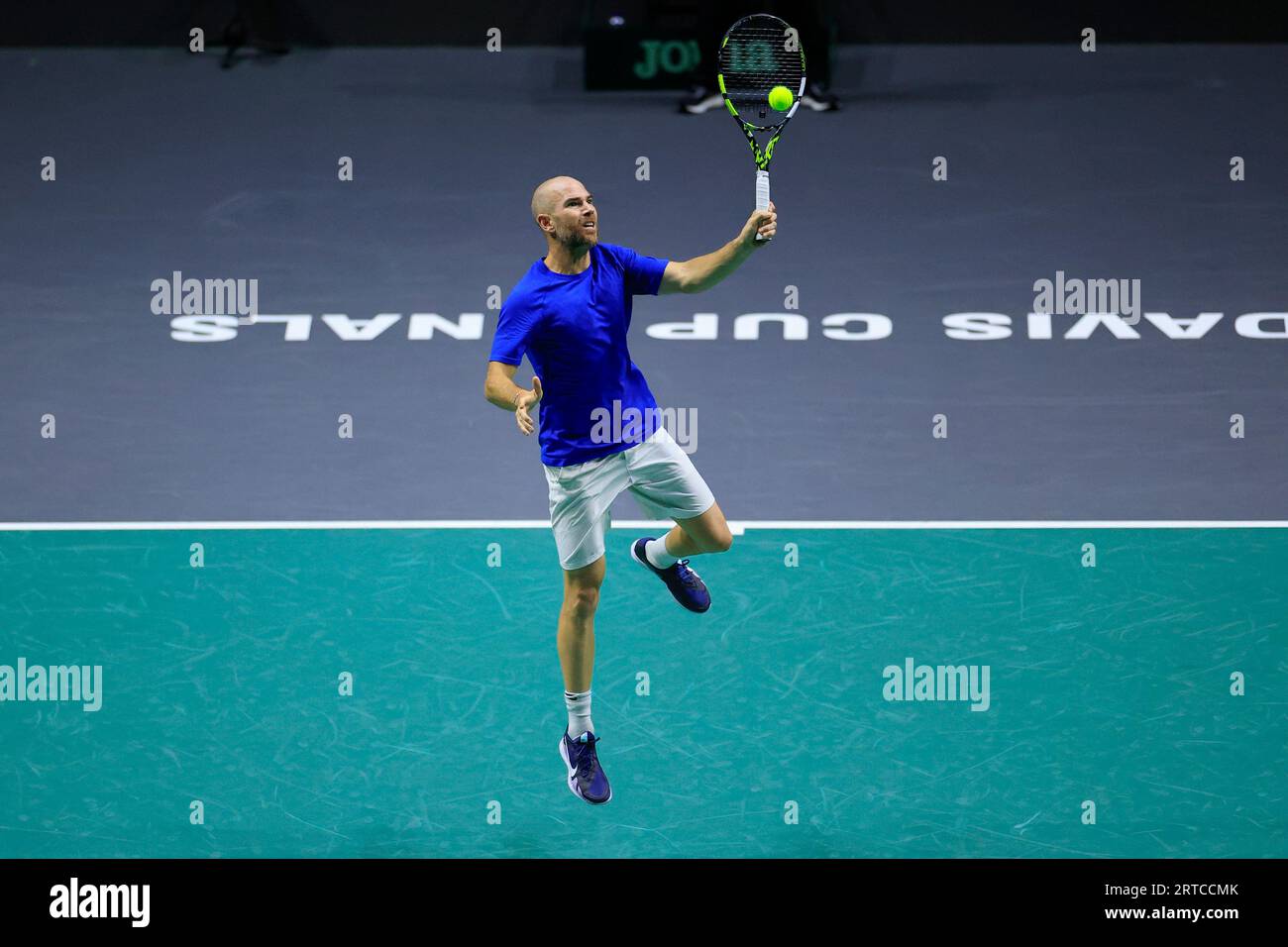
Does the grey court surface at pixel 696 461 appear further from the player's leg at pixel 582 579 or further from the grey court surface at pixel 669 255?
the player's leg at pixel 582 579

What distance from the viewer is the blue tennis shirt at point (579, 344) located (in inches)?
295

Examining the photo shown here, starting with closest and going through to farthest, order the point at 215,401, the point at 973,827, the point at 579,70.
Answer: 1. the point at 973,827
2. the point at 215,401
3. the point at 579,70

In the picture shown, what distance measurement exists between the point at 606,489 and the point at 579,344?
0.70 metres

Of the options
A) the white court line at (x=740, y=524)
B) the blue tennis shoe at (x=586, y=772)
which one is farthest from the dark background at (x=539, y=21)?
the blue tennis shoe at (x=586, y=772)

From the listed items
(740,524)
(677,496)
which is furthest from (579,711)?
(740,524)

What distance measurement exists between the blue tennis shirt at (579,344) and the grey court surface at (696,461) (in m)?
1.71

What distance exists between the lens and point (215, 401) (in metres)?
12.2

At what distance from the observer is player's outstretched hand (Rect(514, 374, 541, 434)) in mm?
6745

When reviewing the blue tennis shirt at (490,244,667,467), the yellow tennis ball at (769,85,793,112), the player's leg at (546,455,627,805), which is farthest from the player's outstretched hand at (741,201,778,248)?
the player's leg at (546,455,627,805)

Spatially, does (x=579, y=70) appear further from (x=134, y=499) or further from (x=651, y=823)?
(x=651, y=823)

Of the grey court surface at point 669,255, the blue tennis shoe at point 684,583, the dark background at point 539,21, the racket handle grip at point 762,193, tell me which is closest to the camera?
the racket handle grip at point 762,193

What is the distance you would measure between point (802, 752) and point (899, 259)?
6195mm

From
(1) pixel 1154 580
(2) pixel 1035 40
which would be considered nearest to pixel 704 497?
(1) pixel 1154 580

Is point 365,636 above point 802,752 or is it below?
above
